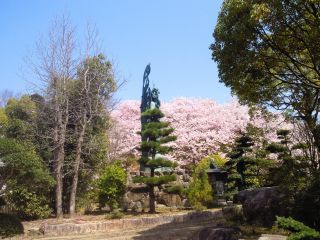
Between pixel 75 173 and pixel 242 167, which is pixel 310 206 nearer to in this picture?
pixel 242 167

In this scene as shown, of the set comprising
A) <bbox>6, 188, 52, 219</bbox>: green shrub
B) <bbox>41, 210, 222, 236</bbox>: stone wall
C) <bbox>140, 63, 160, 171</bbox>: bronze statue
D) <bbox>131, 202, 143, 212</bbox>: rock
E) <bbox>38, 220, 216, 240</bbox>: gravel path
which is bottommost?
<bbox>38, 220, 216, 240</bbox>: gravel path

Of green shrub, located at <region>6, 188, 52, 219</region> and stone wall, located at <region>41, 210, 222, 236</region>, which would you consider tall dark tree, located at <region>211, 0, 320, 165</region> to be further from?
green shrub, located at <region>6, 188, 52, 219</region>

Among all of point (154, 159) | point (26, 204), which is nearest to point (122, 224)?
point (154, 159)

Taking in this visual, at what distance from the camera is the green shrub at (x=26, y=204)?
16.4 m

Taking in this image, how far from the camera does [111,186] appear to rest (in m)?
17.5

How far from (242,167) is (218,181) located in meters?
2.35

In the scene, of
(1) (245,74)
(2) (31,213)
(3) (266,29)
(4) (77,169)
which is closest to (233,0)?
(3) (266,29)

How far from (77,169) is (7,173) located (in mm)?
5110

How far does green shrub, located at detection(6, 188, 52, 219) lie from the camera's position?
645 inches

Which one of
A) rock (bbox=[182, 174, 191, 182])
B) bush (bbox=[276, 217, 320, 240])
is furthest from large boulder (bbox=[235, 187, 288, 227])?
rock (bbox=[182, 174, 191, 182])

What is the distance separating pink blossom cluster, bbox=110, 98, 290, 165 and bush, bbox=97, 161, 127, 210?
6646mm

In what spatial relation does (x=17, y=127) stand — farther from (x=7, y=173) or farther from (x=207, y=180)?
(x=207, y=180)

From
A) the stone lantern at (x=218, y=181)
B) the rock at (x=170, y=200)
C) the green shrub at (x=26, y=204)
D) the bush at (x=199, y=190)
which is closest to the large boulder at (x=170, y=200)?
the rock at (x=170, y=200)

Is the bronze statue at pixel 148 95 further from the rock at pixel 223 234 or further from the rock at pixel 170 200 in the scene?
the rock at pixel 223 234
